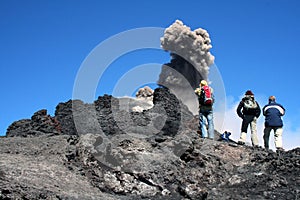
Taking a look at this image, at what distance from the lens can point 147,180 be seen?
10141 millimetres

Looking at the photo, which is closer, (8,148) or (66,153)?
(66,153)

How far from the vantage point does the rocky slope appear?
9180 millimetres

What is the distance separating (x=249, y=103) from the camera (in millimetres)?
14281

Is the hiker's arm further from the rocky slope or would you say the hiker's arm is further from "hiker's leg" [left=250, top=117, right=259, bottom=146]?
the rocky slope

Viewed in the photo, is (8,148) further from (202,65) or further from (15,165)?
(202,65)

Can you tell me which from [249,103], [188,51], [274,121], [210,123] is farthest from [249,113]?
[188,51]

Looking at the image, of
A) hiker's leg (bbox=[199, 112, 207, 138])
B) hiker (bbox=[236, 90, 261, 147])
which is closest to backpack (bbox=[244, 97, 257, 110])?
hiker (bbox=[236, 90, 261, 147])

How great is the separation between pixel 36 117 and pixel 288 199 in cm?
1001

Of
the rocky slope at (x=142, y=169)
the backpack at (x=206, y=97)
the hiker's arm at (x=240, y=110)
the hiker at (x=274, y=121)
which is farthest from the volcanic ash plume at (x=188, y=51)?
the rocky slope at (x=142, y=169)

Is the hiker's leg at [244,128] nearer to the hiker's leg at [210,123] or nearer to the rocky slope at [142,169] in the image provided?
the hiker's leg at [210,123]

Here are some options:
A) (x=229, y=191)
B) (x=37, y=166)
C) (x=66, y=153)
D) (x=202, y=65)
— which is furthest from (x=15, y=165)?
(x=202, y=65)

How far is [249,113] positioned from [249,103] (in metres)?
0.33

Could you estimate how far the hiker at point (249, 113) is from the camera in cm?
1426

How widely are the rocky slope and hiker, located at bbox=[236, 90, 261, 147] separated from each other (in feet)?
6.11
